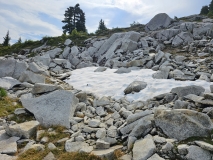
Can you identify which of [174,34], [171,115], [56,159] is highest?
[174,34]

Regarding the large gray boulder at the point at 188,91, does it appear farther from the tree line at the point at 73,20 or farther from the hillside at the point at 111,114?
the tree line at the point at 73,20

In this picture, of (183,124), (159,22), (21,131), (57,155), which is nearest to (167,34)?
(159,22)

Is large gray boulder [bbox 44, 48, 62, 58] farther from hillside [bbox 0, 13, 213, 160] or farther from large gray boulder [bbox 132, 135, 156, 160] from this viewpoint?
large gray boulder [bbox 132, 135, 156, 160]

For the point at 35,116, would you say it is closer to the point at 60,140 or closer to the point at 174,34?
the point at 60,140

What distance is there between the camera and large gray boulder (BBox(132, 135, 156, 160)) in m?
5.23

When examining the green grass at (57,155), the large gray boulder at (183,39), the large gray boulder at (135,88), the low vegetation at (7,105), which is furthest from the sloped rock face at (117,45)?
the green grass at (57,155)

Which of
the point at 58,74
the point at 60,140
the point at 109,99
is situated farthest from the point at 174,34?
the point at 60,140

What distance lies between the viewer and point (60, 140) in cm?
659

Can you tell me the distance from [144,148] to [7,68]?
468 inches

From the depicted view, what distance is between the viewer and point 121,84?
12758mm

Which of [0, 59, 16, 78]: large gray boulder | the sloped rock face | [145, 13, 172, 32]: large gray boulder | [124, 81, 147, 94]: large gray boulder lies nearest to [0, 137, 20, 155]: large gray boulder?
[124, 81, 147, 94]: large gray boulder

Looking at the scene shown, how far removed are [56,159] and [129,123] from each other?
2.87 metres

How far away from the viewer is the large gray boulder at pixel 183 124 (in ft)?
18.9

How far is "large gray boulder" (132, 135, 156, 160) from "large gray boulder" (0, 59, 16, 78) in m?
11.1
